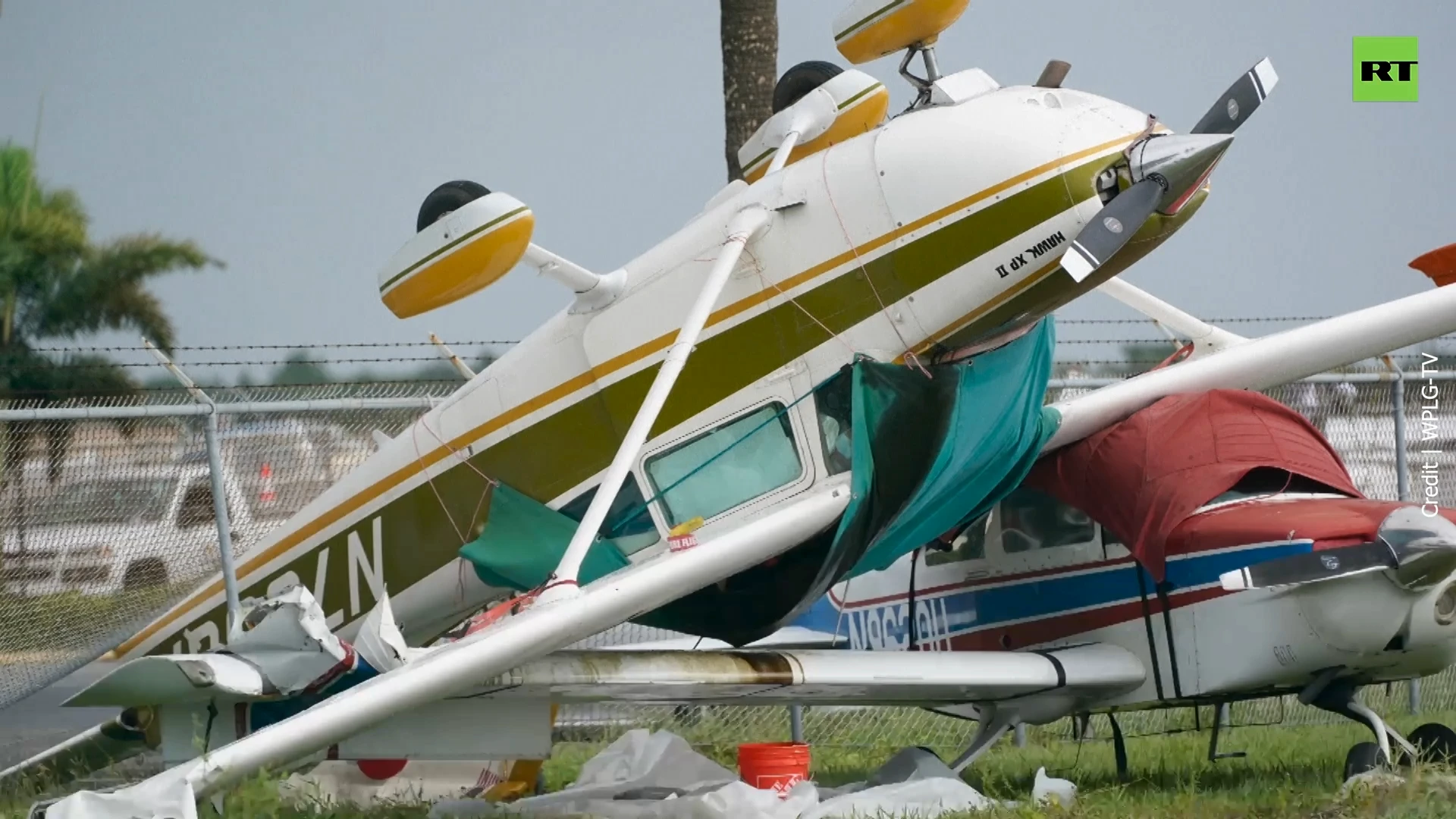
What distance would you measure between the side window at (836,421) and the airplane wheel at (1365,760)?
267 cm

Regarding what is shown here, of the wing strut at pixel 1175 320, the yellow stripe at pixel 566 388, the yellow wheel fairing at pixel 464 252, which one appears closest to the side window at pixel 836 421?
the yellow stripe at pixel 566 388

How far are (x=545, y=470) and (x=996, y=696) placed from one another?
8.28 feet

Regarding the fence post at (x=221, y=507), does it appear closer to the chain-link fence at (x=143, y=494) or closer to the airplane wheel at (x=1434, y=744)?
the chain-link fence at (x=143, y=494)

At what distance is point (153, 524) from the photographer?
31.7 ft

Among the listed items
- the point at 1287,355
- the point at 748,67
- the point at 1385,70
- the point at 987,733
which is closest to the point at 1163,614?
the point at 987,733

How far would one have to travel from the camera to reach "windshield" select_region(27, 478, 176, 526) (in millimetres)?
9297

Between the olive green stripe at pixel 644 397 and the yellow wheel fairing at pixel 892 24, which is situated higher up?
the yellow wheel fairing at pixel 892 24

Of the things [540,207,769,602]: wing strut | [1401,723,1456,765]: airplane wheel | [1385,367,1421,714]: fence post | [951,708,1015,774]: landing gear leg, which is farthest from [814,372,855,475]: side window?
[1385,367,1421,714]: fence post

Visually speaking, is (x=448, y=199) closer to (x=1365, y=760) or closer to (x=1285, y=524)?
(x=1285, y=524)

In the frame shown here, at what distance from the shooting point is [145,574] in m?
9.68

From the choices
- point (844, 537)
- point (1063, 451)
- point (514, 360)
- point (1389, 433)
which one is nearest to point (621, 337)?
point (514, 360)

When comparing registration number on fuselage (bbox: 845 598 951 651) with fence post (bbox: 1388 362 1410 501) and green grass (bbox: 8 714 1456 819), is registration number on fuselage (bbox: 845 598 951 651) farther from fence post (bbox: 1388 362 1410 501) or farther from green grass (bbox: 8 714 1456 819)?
fence post (bbox: 1388 362 1410 501)

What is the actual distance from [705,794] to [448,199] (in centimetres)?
283

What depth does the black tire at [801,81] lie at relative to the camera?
347 inches
